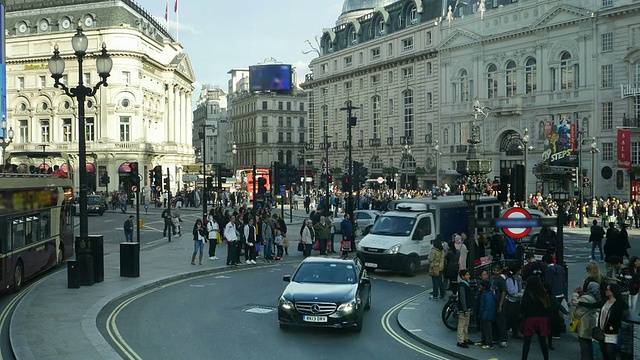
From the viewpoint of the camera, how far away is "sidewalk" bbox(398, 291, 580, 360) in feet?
40.6

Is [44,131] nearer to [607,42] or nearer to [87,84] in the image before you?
[87,84]

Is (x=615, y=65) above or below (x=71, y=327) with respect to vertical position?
above

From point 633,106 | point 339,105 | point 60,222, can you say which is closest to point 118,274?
point 60,222

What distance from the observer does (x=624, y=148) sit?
157ft

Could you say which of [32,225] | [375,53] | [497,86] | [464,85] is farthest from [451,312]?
[375,53]

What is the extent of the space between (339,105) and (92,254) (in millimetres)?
67062

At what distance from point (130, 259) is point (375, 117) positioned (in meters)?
60.2

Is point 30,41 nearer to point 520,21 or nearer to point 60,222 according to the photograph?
point 520,21

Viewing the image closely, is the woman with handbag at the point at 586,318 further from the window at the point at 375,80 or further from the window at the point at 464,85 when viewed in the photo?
the window at the point at 375,80

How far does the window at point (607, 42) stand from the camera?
50.7 metres

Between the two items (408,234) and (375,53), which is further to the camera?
(375,53)

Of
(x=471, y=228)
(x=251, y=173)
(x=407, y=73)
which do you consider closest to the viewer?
(x=471, y=228)

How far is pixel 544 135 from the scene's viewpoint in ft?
185

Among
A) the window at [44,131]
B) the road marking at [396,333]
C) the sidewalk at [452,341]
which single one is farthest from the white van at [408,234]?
the window at [44,131]
